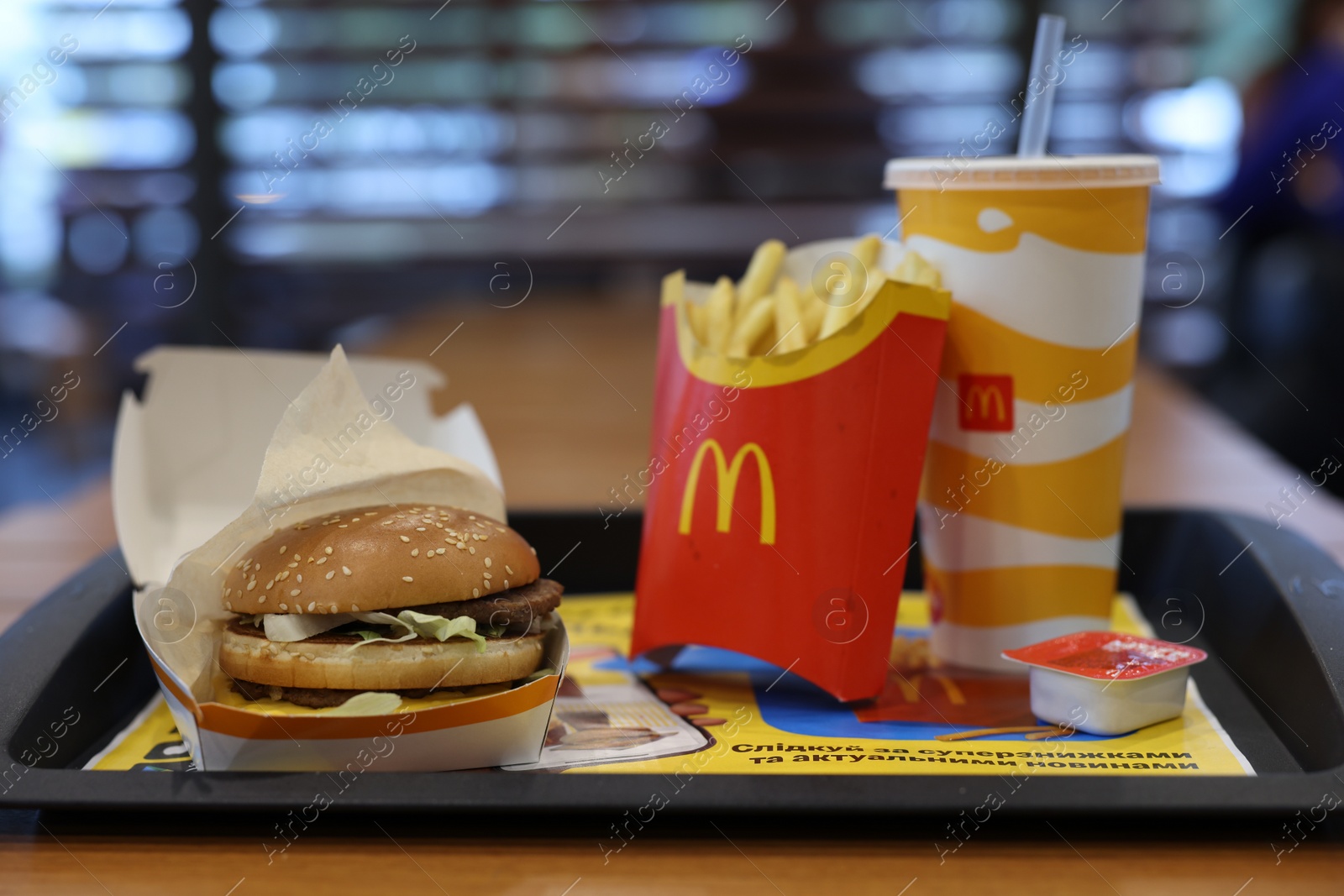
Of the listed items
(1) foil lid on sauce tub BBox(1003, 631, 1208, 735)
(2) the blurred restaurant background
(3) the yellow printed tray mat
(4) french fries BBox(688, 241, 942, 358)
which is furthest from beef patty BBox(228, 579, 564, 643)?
(2) the blurred restaurant background

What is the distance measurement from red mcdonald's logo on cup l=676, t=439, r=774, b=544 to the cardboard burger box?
0.67 feet

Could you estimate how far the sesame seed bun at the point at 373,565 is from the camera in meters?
1.03

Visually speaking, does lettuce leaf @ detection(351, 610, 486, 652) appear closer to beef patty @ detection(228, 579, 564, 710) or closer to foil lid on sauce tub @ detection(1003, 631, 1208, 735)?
beef patty @ detection(228, 579, 564, 710)

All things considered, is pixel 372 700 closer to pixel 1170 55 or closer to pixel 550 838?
→ pixel 550 838

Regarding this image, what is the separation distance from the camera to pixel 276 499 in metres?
1.10

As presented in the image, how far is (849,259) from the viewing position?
134 centimetres

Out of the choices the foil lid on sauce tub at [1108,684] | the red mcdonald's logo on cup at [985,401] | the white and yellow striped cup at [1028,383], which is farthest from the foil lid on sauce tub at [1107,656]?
the red mcdonald's logo on cup at [985,401]

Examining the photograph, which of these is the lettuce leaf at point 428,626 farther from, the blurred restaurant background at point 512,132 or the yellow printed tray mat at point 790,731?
the blurred restaurant background at point 512,132

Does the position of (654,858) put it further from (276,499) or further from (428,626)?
(276,499)

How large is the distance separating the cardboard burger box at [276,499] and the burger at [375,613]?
0.03 metres

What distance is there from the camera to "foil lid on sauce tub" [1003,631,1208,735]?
3.59ft

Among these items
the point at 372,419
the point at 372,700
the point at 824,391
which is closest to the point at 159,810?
the point at 372,700

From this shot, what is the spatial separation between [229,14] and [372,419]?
17.9ft

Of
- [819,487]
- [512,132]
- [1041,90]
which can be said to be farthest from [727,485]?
[512,132]
